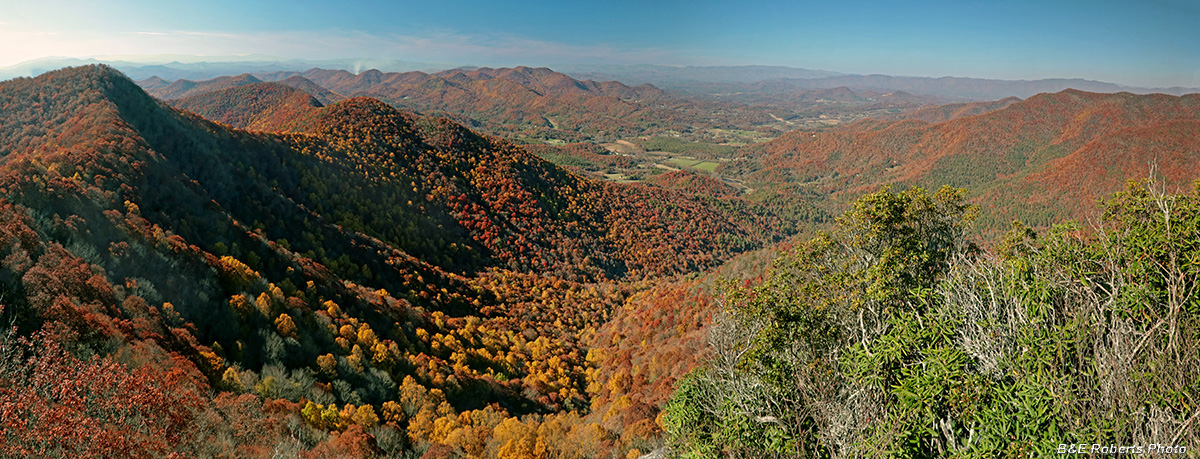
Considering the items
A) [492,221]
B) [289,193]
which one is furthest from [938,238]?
[492,221]

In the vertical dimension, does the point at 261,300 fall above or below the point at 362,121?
below

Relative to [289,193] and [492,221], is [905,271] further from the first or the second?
[492,221]

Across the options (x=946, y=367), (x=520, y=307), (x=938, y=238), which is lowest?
(x=520, y=307)

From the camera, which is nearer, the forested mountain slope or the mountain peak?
the forested mountain slope

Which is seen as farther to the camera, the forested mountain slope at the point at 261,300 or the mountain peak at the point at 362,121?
the mountain peak at the point at 362,121

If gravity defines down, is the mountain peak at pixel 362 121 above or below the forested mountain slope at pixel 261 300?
above

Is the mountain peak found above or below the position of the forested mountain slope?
above

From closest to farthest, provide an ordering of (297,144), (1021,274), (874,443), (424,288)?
(874,443), (1021,274), (424,288), (297,144)

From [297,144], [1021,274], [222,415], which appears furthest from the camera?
[297,144]

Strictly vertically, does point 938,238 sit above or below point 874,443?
above

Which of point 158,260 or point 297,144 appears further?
point 297,144

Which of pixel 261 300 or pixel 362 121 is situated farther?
pixel 362 121
